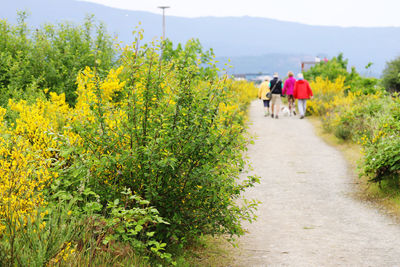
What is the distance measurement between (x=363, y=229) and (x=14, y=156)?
5089 mm

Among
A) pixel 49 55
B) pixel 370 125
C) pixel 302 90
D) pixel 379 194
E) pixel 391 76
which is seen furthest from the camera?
pixel 391 76

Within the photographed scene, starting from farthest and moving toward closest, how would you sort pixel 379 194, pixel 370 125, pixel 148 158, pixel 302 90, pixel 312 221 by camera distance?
pixel 302 90 < pixel 370 125 < pixel 379 194 < pixel 312 221 < pixel 148 158

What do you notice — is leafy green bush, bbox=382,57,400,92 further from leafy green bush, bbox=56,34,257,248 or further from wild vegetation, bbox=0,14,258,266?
leafy green bush, bbox=56,34,257,248

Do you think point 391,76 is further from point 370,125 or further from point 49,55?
point 49,55

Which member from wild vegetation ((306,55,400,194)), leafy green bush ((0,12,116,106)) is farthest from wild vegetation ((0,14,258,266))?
leafy green bush ((0,12,116,106))

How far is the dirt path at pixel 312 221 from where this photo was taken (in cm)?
606

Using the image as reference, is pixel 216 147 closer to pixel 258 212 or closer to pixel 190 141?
pixel 190 141

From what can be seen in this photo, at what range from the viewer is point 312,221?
768 centimetres

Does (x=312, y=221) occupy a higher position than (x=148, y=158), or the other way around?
(x=148, y=158)

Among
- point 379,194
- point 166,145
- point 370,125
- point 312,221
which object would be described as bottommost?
point 312,221

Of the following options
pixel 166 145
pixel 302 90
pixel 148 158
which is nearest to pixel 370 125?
pixel 166 145

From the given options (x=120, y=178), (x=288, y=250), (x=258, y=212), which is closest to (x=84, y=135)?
(x=120, y=178)

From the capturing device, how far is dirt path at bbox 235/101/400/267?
6062 mm

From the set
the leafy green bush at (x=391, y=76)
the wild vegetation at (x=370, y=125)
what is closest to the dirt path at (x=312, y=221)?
the wild vegetation at (x=370, y=125)
